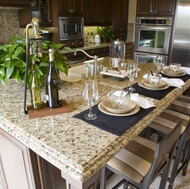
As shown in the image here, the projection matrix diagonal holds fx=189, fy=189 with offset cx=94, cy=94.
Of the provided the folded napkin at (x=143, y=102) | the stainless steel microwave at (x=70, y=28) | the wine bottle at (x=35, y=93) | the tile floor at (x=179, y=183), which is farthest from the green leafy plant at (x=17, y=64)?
the stainless steel microwave at (x=70, y=28)

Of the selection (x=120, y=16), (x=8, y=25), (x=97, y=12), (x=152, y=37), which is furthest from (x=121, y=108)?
(x=120, y=16)

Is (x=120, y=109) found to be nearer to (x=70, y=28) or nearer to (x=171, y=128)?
(x=171, y=128)

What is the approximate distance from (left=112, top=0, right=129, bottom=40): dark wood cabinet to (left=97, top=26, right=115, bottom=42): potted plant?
0.25m

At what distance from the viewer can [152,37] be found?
14.8ft

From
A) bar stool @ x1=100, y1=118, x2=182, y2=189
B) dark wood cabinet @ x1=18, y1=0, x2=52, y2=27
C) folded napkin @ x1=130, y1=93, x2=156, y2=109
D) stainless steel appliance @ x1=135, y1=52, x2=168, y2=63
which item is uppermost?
dark wood cabinet @ x1=18, y1=0, x2=52, y2=27

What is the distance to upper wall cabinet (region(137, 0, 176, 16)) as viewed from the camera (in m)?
4.14

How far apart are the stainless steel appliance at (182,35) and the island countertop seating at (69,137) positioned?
335 cm

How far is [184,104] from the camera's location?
1.91 metres

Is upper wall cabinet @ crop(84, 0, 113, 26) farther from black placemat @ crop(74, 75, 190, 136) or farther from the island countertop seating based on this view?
black placemat @ crop(74, 75, 190, 136)

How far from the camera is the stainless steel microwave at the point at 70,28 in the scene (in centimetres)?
380

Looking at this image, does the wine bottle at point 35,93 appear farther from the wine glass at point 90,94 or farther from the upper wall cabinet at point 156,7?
the upper wall cabinet at point 156,7

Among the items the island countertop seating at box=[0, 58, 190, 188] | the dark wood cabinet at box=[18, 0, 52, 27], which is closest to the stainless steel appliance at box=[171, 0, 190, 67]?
the dark wood cabinet at box=[18, 0, 52, 27]

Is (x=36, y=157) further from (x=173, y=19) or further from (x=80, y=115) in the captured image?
(x=173, y=19)

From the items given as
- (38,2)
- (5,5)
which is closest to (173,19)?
(38,2)
